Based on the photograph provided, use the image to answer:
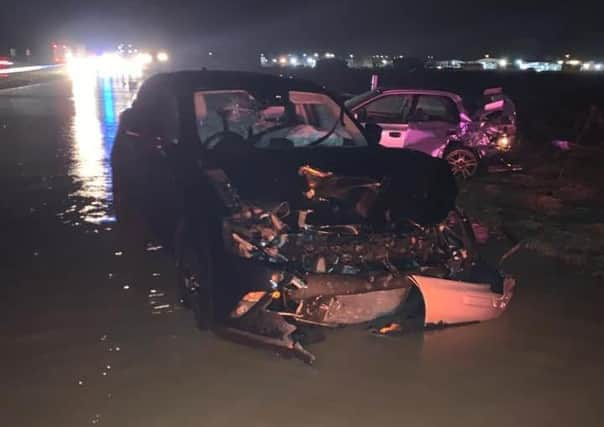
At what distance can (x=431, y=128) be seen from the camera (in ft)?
35.4

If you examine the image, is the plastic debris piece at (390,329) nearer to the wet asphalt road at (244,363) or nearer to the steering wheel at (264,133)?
the wet asphalt road at (244,363)

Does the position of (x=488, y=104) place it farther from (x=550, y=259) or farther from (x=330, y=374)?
(x=330, y=374)

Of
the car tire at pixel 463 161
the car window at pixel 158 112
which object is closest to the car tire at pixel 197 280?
the car window at pixel 158 112

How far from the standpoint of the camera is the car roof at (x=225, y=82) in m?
5.97

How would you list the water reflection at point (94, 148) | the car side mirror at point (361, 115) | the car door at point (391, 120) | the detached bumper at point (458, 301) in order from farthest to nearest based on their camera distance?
the car door at point (391, 120) < the car side mirror at point (361, 115) < the water reflection at point (94, 148) < the detached bumper at point (458, 301)

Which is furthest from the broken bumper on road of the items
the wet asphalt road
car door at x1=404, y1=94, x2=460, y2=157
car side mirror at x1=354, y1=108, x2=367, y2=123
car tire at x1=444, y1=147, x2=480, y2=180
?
car tire at x1=444, y1=147, x2=480, y2=180

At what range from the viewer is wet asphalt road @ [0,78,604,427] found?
384 centimetres

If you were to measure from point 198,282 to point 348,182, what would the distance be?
1378 millimetres

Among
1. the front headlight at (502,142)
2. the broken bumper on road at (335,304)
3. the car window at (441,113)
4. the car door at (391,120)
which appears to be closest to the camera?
the broken bumper on road at (335,304)

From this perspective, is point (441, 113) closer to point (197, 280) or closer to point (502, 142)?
point (502, 142)

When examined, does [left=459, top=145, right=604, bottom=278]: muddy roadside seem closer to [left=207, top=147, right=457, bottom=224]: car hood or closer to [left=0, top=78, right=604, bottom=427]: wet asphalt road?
[left=0, top=78, right=604, bottom=427]: wet asphalt road

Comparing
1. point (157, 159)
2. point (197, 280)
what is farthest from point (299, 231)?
point (157, 159)

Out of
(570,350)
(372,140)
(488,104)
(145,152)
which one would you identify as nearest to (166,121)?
(145,152)

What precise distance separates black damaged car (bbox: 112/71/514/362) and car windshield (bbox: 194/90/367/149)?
0.03m
